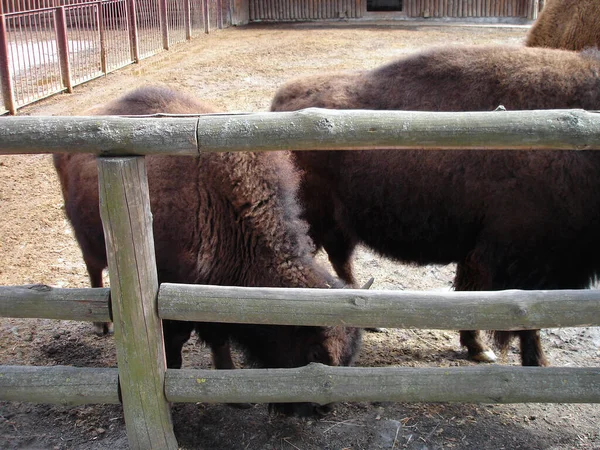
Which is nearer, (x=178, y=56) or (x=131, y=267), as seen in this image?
(x=131, y=267)

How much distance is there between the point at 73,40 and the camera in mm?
12984

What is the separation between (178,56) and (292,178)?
1248 cm

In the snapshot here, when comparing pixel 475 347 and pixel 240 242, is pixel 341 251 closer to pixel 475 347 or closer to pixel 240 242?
pixel 475 347

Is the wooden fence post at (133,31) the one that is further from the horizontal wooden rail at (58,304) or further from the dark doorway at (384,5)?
the dark doorway at (384,5)

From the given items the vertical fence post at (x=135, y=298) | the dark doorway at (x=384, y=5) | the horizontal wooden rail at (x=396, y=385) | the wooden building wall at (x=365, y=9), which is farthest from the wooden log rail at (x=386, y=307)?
the dark doorway at (x=384, y=5)

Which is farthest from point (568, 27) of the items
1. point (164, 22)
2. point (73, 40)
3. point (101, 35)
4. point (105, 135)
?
point (164, 22)

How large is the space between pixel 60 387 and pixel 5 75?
27.5 feet

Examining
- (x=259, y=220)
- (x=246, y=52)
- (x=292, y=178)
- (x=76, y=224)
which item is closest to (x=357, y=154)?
(x=292, y=178)

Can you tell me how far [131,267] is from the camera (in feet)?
9.43

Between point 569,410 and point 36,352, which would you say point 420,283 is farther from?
point 36,352

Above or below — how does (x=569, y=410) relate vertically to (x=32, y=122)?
below

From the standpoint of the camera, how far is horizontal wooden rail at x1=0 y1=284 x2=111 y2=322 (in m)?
3.05

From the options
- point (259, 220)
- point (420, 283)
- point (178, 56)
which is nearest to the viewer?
point (259, 220)

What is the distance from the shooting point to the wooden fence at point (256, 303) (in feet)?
8.82
